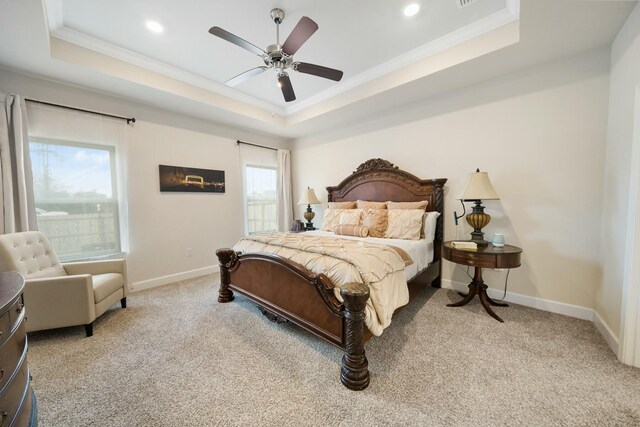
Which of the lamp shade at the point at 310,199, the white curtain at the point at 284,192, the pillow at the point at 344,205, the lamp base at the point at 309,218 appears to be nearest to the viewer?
the pillow at the point at 344,205

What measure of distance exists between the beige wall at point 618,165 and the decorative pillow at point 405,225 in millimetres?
1571

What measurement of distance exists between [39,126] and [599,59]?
5.80 metres

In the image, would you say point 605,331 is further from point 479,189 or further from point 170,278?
point 170,278

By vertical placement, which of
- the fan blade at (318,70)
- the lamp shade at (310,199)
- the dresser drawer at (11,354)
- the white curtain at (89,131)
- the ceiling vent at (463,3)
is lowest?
the dresser drawer at (11,354)

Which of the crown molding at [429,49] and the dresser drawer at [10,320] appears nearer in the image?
the dresser drawer at [10,320]

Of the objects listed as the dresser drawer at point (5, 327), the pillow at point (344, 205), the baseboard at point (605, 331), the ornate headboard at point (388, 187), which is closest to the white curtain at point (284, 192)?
the ornate headboard at point (388, 187)

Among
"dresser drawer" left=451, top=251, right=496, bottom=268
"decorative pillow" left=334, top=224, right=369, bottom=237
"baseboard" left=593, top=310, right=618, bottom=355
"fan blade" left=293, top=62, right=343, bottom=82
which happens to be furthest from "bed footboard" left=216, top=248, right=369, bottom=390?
"baseboard" left=593, top=310, right=618, bottom=355

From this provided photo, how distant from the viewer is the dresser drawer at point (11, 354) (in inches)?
36.6

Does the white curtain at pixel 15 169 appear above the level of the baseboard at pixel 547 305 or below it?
above

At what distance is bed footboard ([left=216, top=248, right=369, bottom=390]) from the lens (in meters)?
1.54

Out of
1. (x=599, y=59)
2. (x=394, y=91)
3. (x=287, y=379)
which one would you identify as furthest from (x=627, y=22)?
(x=287, y=379)

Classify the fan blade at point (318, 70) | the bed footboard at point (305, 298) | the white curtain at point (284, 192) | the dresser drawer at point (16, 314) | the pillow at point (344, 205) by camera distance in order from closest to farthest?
the dresser drawer at point (16, 314) → the bed footboard at point (305, 298) → the fan blade at point (318, 70) → the pillow at point (344, 205) → the white curtain at point (284, 192)

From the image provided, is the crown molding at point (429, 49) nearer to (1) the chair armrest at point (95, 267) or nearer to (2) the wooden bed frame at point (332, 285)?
(2) the wooden bed frame at point (332, 285)

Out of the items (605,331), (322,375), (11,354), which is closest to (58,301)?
(11,354)
